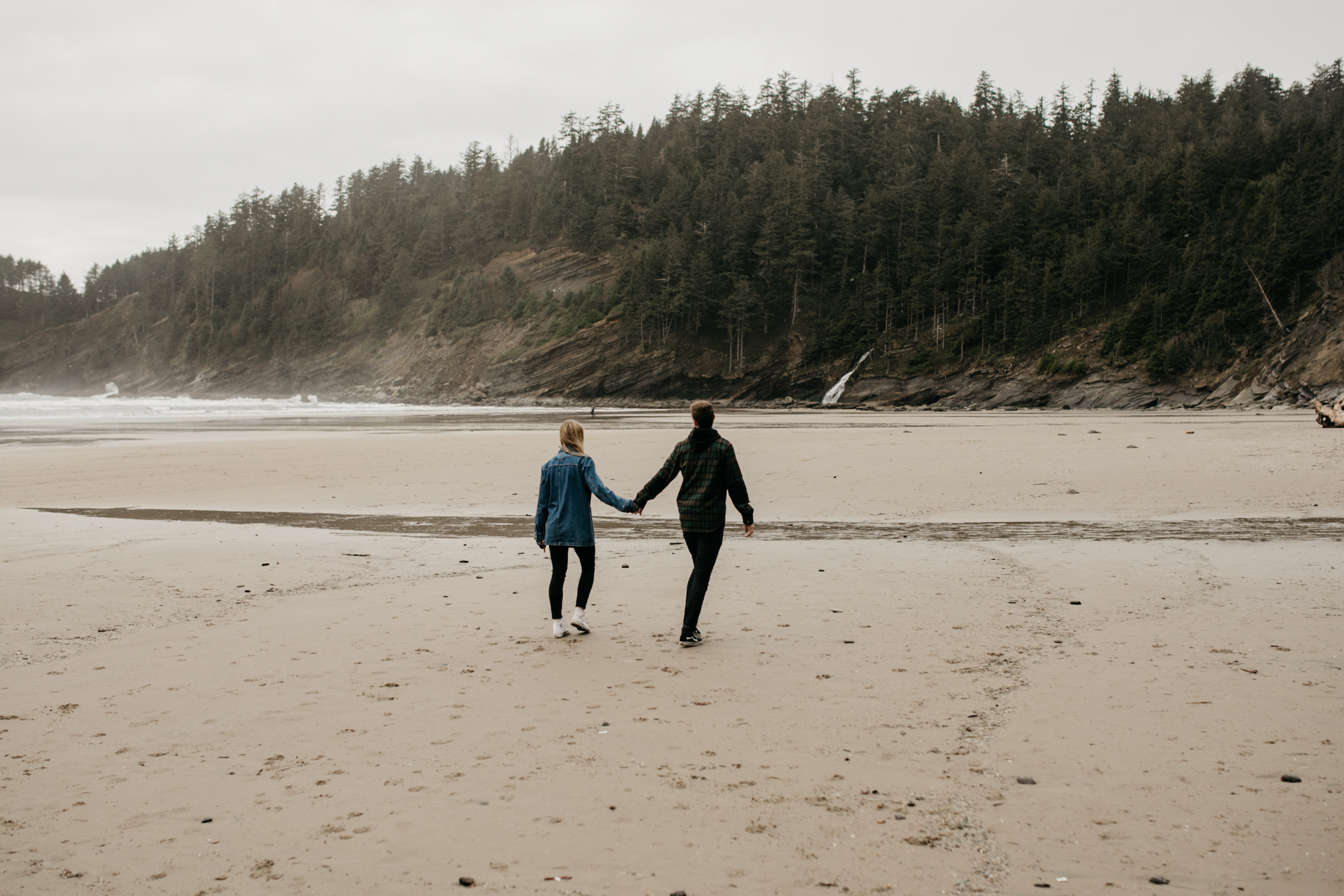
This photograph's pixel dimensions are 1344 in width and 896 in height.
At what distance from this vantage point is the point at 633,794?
3.69 m

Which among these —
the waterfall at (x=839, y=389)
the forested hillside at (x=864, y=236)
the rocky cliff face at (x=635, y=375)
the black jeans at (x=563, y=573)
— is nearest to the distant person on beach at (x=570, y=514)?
the black jeans at (x=563, y=573)

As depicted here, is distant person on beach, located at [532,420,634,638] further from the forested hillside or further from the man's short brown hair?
the forested hillside

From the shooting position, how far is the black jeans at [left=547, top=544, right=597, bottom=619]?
6.40 meters

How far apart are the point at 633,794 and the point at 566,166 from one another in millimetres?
106845

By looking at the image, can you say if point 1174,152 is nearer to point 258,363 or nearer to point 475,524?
point 475,524

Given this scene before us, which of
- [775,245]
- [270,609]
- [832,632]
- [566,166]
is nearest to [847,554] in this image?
[832,632]

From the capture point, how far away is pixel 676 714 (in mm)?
4695

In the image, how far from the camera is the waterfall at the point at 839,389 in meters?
65.4

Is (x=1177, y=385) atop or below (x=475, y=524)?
atop

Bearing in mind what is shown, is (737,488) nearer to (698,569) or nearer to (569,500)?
(698,569)

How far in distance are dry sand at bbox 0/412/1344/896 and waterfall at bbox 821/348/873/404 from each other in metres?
Answer: 54.6

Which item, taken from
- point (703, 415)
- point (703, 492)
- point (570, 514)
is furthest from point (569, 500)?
point (703, 415)

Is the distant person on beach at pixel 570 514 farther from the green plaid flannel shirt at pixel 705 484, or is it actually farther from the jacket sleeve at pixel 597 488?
the green plaid flannel shirt at pixel 705 484

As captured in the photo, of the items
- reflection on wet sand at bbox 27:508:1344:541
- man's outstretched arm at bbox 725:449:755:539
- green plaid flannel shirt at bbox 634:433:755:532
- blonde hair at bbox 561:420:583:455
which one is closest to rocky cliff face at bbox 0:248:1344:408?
reflection on wet sand at bbox 27:508:1344:541
